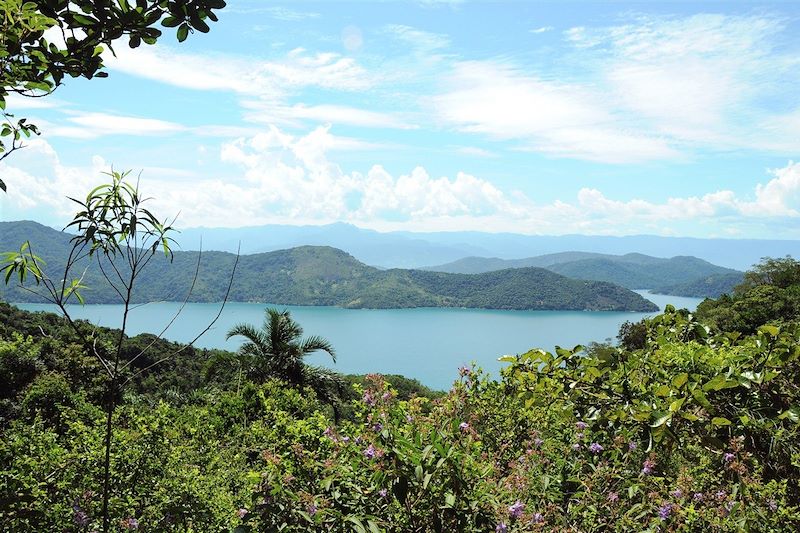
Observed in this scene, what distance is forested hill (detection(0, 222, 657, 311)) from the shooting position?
154 m

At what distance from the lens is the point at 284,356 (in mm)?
18547

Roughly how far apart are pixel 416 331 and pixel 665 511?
124m

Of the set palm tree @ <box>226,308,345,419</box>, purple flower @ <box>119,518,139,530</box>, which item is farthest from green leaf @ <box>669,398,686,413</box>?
palm tree @ <box>226,308,345,419</box>

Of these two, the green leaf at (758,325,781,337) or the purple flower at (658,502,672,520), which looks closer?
the green leaf at (758,325,781,337)

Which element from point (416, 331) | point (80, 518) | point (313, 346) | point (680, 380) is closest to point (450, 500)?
point (680, 380)

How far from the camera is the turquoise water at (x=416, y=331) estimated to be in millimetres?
93688

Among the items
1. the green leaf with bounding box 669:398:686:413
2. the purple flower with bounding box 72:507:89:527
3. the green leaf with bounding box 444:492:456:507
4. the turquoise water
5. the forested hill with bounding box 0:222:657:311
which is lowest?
the turquoise water

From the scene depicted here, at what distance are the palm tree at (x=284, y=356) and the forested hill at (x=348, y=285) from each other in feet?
439

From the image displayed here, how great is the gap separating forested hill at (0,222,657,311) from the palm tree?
133910 millimetres

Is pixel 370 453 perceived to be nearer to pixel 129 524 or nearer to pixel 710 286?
pixel 129 524

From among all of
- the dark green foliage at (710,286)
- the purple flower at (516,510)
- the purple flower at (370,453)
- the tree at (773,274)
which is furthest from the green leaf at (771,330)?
the dark green foliage at (710,286)

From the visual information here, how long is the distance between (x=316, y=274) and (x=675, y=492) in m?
179

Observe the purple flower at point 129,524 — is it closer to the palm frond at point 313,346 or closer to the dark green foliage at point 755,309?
the palm frond at point 313,346

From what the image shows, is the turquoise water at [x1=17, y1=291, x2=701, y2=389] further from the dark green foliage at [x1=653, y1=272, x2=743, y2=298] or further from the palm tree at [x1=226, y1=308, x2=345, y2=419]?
the palm tree at [x1=226, y1=308, x2=345, y2=419]
